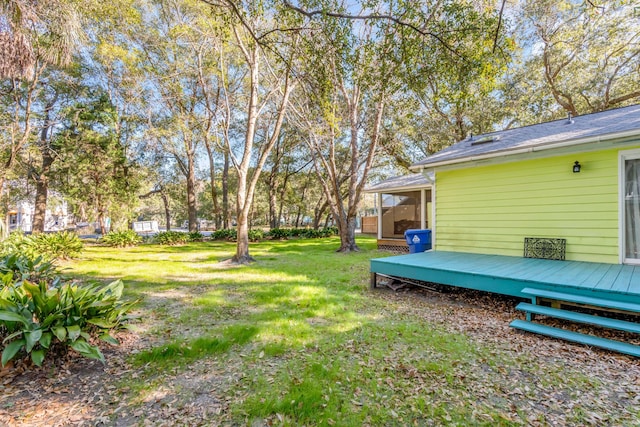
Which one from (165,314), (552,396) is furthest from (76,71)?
(552,396)

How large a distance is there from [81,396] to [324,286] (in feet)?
12.9

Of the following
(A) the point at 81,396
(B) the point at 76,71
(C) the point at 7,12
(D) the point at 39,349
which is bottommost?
(A) the point at 81,396

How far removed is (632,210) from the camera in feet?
15.1

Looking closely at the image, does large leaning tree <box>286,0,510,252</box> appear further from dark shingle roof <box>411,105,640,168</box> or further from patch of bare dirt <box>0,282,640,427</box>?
patch of bare dirt <box>0,282,640,427</box>

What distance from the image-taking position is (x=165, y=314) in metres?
4.17

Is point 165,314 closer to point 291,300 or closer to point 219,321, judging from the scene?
point 219,321

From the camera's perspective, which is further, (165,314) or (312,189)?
(312,189)

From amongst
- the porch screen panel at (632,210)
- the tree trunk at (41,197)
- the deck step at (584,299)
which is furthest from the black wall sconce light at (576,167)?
the tree trunk at (41,197)

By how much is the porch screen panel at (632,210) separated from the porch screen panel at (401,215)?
276 inches

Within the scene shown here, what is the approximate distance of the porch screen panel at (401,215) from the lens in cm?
1180

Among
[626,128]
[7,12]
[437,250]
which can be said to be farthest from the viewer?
[437,250]

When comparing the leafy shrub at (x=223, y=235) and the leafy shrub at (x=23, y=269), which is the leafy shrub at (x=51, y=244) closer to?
the leafy shrub at (x=23, y=269)

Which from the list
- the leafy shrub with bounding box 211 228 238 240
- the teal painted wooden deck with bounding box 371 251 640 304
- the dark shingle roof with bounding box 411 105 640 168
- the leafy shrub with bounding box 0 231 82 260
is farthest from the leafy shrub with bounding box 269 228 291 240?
the teal painted wooden deck with bounding box 371 251 640 304

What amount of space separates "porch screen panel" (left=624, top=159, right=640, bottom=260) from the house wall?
0.47ft
